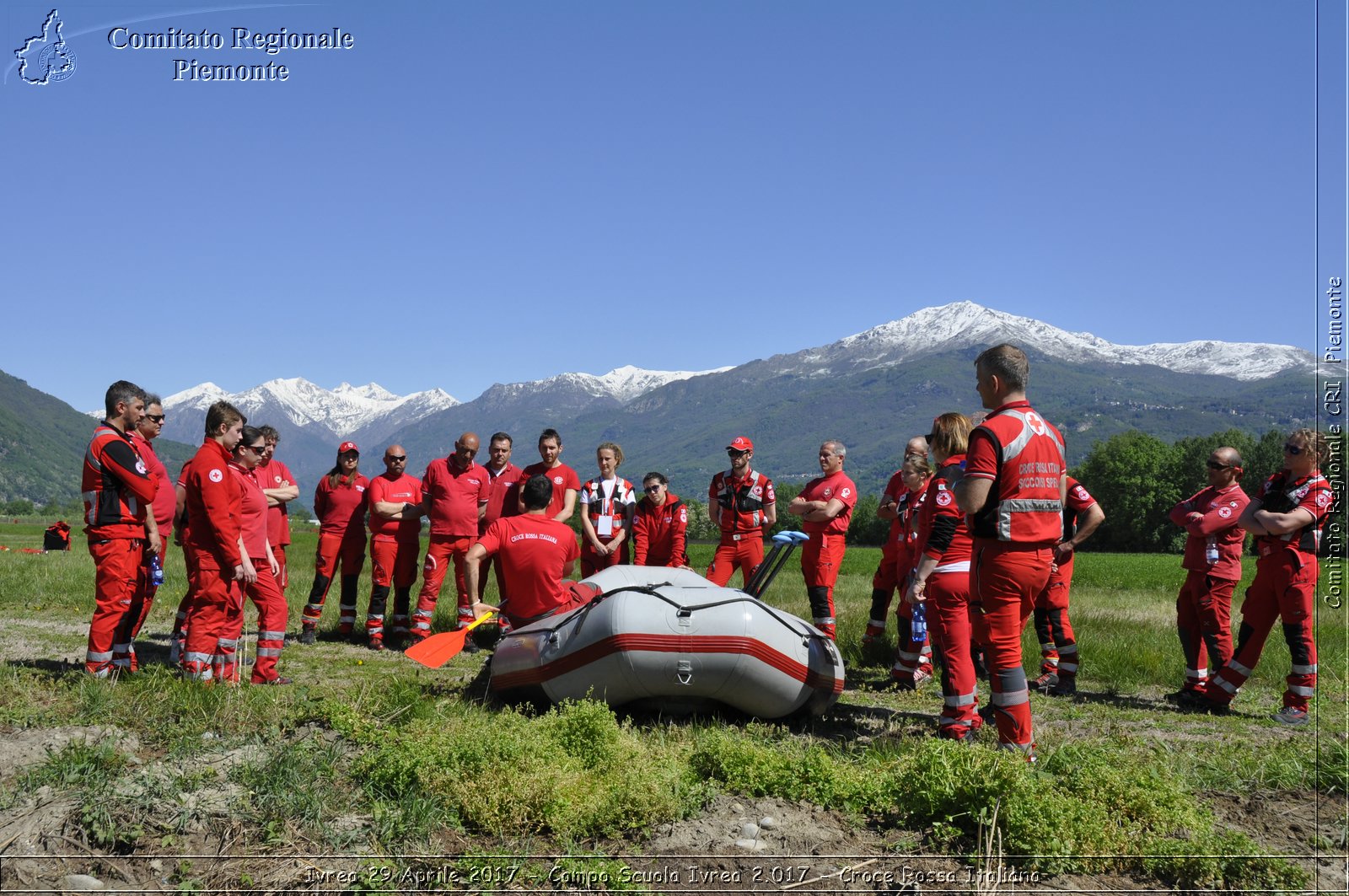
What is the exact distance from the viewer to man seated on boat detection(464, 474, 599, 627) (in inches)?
285

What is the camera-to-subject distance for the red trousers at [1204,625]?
7656 mm

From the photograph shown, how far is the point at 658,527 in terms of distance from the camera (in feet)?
34.3

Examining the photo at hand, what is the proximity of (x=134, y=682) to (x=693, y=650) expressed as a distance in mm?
3517

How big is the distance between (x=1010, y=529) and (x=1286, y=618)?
3383 mm

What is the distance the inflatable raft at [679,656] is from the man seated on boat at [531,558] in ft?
2.66

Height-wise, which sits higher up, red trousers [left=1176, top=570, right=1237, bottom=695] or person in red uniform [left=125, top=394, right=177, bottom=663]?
person in red uniform [left=125, top=394, right=177, bottom=663]

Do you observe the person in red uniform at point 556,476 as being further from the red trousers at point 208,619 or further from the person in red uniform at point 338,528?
the red trousers at point 208,619

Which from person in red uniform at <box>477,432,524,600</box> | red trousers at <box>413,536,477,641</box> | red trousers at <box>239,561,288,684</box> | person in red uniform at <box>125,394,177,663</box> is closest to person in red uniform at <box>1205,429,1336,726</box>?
person in red uniform at <box>477,432,524,600</box>

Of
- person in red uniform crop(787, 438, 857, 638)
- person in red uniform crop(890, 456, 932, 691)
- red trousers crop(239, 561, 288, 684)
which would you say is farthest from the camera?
person in red uniform crop(787, 438, 857, 638)

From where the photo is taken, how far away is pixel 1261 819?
461cm

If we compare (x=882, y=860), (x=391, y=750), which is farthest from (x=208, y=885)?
(x=882, y=860)

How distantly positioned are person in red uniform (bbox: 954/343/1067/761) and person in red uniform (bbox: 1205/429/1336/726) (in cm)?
270

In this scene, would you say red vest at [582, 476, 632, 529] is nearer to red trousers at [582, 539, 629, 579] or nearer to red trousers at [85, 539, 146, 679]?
red trousers at [582, 539, 629, 579]

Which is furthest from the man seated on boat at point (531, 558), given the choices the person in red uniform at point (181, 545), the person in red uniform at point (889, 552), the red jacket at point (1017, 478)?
the red jacket at point (1017, 478)
